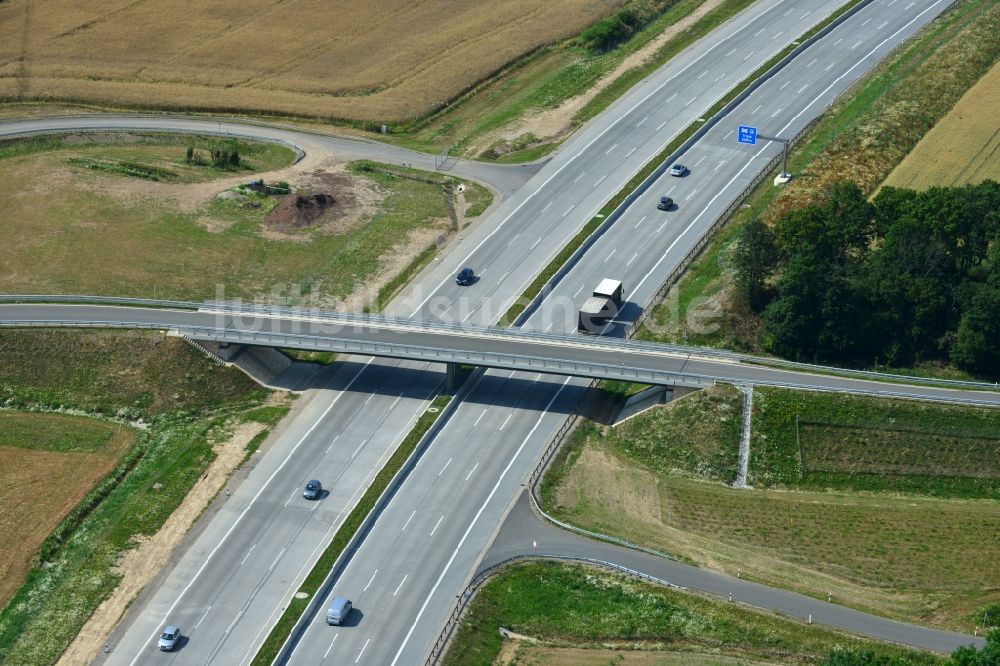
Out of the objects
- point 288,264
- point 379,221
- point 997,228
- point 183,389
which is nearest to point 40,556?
point 183,389

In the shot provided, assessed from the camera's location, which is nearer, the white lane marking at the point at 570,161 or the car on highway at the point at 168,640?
the car on highway at the point at 168,640

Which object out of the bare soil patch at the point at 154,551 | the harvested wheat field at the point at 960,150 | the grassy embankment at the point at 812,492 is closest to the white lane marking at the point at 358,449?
the bare soil patch at the point at 154,551

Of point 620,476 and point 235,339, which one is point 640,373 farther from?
point 235,339

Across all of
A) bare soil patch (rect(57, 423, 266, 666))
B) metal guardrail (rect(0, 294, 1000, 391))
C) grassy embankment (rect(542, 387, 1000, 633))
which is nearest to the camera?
bare soil patch (rect(57, 423, 266, 666))

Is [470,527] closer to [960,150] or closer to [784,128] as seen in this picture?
[784,128]

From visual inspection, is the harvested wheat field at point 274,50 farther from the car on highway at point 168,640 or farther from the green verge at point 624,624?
the car on highway at point 168,640

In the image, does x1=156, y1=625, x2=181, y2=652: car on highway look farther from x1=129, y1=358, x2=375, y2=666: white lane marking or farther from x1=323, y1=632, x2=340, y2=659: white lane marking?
x1=323, y1=632, x2=340, y2=659: white lane marking

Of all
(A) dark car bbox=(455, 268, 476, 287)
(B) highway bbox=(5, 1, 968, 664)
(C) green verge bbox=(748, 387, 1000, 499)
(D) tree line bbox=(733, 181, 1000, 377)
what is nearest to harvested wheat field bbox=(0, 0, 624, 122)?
(B) highway bbox=(5, 1, 968, 664)
